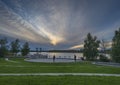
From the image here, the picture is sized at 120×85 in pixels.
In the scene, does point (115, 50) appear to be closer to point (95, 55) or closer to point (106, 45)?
point (95, 55)

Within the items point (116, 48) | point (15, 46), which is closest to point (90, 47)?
point (116, 48)

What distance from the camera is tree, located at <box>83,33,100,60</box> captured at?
59841mm

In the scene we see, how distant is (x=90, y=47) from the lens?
60.6 metres

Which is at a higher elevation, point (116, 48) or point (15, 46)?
point (15, 46)

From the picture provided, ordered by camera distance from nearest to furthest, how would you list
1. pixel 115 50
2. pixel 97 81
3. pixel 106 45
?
pixel 97 81 → pixel 115 50 → pixel 106 45

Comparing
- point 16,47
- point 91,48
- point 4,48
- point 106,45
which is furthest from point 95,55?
point 16,47

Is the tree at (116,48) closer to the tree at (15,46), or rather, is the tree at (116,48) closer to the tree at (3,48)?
the tree at (3,48)

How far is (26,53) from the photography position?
3403 inches

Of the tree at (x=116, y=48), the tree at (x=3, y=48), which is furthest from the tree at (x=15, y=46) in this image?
the tree at (x=116, y=48)

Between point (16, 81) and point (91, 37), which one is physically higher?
point (91, 37)

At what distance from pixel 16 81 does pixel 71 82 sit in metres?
3.84

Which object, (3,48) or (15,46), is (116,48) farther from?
(15,46)

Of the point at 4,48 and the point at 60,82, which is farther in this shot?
the point at 4,48

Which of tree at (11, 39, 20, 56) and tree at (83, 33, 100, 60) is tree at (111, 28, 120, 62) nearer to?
tree at (83, 33, 100, 60)
